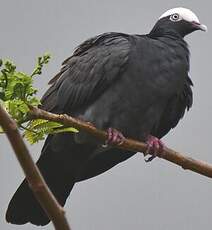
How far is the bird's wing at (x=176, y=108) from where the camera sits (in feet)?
19.1

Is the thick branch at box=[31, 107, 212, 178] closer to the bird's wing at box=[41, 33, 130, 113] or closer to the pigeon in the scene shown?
the pigeon

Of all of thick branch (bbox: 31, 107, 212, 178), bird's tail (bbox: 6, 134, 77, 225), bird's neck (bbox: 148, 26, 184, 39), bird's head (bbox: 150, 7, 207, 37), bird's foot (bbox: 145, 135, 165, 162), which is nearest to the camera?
thick branch (bbox: 31, 107, 212, 178)

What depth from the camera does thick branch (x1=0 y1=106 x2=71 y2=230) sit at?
2191 millimetres

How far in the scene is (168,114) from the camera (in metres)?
5.89

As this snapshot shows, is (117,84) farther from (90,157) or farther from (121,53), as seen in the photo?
(90,157)

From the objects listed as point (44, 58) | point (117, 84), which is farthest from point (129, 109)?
point (44, 58)

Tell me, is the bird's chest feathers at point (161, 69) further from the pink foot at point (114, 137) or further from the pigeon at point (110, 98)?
the pink foot at point (114, 137)

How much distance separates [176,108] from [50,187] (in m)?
1.38

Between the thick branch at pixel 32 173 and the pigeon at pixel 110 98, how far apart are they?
278 cm

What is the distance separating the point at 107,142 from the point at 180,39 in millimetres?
1716

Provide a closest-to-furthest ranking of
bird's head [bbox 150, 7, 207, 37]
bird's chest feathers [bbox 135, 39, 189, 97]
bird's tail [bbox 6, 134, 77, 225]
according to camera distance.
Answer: bird's tail [bbox 6, 134, 77, 225], bird's chest feathers [bbox 135, 39, 189, 97], bird's head [bbox 150, 7, 207, 37]

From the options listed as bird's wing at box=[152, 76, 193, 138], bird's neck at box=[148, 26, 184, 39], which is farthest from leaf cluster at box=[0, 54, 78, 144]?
bird's neck at box=[148, 26, 184, 39]

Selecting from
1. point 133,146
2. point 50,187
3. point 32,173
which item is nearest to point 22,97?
point 32,173

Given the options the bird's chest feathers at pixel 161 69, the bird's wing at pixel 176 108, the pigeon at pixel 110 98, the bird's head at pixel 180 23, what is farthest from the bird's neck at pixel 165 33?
the bird's wing at pixel 176 108
